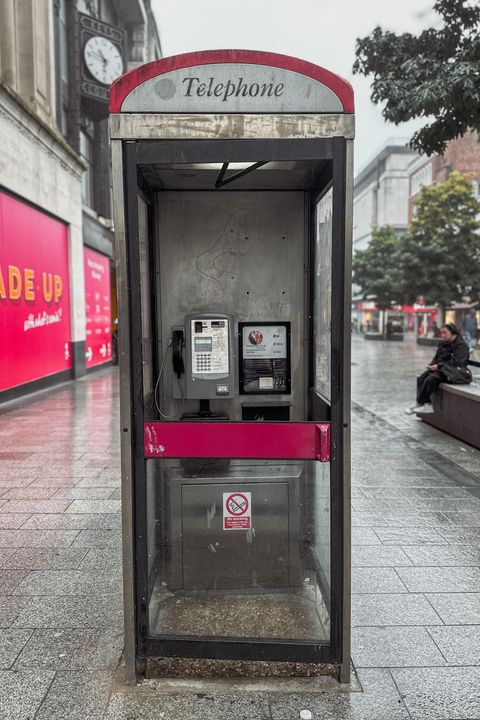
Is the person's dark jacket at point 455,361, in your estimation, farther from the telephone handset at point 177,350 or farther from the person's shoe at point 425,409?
the telephone handset at point 177,350

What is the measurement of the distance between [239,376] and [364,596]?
1.63m

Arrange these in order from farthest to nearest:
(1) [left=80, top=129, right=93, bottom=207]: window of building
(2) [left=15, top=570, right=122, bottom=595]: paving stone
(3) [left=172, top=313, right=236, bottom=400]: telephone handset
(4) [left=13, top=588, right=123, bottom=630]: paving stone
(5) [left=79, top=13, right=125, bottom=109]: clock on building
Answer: (1) [left=80, top=129, right=93, bottom=207]: window of building → (5) [left=79, top=13, right=125, bottom=109]: clock on building → (2) [left=15, top=570, right=122, bottom=595]: paving stone → (3) [left=172, top=313, right=236, bottom=400]: telephone handset → (4) [left=13, top=588, right=123, bottom=630]: paving stone

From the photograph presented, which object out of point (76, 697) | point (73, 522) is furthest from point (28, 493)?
point (76, 697)

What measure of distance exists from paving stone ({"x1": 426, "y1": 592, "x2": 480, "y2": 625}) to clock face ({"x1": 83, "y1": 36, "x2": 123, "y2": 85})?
60.2ft

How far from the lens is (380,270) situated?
42.8 m

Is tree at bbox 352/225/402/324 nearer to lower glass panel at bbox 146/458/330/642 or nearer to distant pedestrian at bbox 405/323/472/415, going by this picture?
distant pedestrian at bbox 405/323/472/415

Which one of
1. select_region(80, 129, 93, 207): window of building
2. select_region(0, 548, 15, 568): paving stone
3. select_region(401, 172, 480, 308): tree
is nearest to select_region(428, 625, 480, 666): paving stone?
select_region(0, 548, 15, 568): paving stone

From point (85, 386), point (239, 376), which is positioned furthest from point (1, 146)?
point (239, 376)

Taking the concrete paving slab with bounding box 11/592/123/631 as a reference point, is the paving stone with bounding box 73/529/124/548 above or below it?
above

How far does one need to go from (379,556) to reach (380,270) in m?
40.4

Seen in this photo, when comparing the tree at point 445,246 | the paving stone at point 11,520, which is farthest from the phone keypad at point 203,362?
the tree at point 445,246

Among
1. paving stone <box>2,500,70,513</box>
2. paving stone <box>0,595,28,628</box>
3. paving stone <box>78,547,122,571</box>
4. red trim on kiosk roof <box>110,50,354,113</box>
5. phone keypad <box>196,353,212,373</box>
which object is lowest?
paving stone <box>0,595,28,628</box>

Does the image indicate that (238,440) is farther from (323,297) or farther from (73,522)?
(73,522)

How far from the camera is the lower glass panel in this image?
320 centimetres
